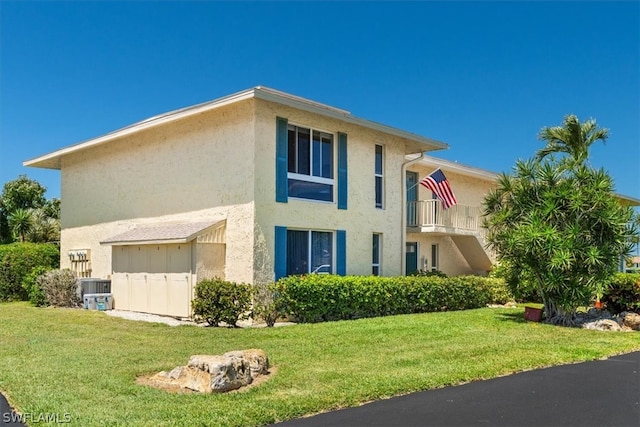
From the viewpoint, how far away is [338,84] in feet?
78.0

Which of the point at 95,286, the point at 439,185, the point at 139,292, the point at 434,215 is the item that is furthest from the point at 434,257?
the point at 95,286

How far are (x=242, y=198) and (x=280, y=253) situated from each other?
182 cm

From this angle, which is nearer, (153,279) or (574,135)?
(153,279)

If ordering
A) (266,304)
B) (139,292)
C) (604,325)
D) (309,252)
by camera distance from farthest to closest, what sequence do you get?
1. (139,292)
2. (309,252)
3. (266,304)
4. (604,325)

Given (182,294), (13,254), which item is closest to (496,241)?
(182,294)

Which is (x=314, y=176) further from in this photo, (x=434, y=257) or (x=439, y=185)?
(x=434, y=257)

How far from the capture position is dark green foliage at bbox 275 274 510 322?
558 inches

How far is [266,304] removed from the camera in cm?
1416

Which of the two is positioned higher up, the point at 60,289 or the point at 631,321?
the point at 60,289

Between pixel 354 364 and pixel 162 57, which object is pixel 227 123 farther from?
pixel 354 364

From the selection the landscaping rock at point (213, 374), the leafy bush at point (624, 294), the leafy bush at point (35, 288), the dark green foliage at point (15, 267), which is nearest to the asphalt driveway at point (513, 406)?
the landscaping rock at point (213, 374)

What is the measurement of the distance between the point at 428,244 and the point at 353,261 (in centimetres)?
677

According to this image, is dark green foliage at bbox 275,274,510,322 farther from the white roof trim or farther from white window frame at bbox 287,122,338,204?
the white roof trim

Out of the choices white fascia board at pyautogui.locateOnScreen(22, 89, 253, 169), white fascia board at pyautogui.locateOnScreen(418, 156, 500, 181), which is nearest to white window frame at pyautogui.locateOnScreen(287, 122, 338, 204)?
white fascia board at pyautogui.locateOnScreen(22, 89, 253, 169)
